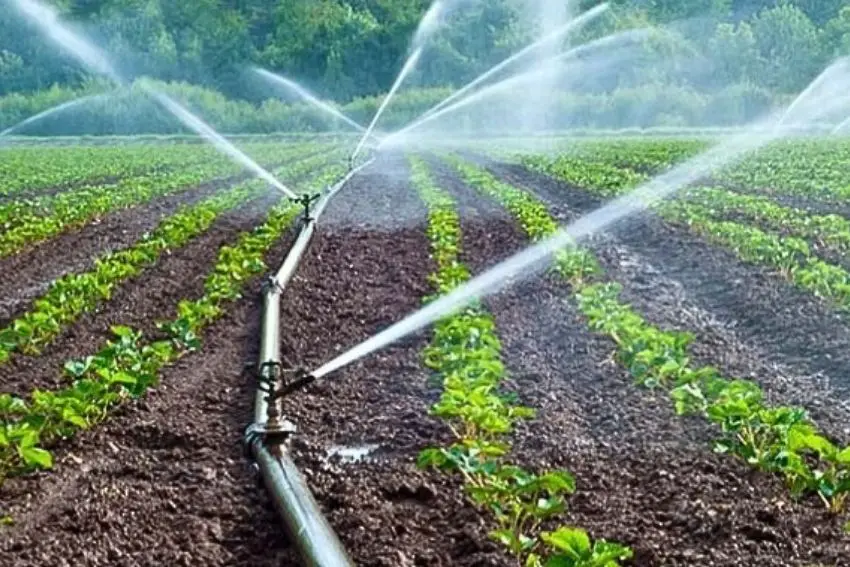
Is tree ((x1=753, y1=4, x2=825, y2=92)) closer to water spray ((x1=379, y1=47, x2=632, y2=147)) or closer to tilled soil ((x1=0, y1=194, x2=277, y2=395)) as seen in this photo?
water spray ((x1=379, y1=47, x2=632, y2=147))

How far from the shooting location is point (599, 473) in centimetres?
514

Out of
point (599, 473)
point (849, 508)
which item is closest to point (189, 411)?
point (599, 473)

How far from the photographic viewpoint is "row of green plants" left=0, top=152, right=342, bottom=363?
7.55 metres

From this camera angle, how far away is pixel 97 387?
5.82 metres

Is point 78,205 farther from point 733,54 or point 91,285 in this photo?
point 733,54

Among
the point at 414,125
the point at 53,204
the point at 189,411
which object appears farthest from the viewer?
the point at 414,125

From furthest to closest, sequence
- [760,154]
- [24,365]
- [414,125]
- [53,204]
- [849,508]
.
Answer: [414,125], [760,154], [53,204], [24,365], [849,508]

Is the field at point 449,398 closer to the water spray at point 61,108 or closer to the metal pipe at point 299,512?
the metal pipe at point 299,512

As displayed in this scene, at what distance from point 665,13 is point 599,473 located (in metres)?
53.3

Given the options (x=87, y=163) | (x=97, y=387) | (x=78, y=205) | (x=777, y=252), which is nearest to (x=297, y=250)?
(x=777, y=252)

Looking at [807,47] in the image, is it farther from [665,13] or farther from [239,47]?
[239,47]

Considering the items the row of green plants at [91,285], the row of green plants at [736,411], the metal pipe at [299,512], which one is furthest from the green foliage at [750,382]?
the row of green plants at [91,285]

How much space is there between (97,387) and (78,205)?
12.3 m

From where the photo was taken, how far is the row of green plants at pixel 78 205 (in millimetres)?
13886
